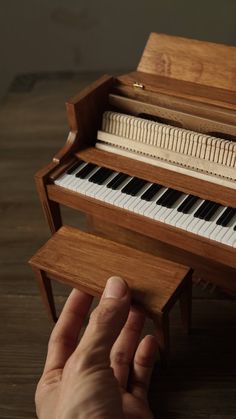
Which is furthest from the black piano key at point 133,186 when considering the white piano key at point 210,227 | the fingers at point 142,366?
the fingers at point 142,366

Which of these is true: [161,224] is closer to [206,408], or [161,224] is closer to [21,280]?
[206,408]

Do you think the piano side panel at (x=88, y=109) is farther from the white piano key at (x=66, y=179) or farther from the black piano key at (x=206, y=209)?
the black piano key at (x=206, y=209)

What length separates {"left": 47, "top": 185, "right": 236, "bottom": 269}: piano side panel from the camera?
162cm

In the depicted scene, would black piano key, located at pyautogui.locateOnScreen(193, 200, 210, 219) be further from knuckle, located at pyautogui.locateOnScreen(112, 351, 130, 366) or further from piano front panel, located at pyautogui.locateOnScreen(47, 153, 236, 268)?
knuckle, located at pyautogui.locateOnScreen(112, 351, 130, 366)

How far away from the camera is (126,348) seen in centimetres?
177

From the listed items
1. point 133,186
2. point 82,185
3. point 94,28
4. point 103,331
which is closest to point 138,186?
point 133,186

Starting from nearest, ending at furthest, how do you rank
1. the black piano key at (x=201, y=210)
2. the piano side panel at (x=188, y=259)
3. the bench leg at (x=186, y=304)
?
1. the black piano key at (x=201, y=210)
2. the bench leg at (x=186, y=304)
3. the piano side panel at (x=188, y=259)

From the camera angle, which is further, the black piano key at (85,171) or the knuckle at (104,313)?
the black piano key at (85,171)

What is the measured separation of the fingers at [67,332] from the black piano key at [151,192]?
0.44 meters

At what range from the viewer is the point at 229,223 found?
5.46 ft

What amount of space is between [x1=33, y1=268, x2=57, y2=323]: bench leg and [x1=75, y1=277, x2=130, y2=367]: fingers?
638 mm

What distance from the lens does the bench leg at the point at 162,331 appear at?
1.60 meters

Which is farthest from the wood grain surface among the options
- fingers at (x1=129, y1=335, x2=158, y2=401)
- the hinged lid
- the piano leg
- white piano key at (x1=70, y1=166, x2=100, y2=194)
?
the hinged lid

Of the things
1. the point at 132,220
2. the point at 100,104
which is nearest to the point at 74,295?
the point at 132,220
